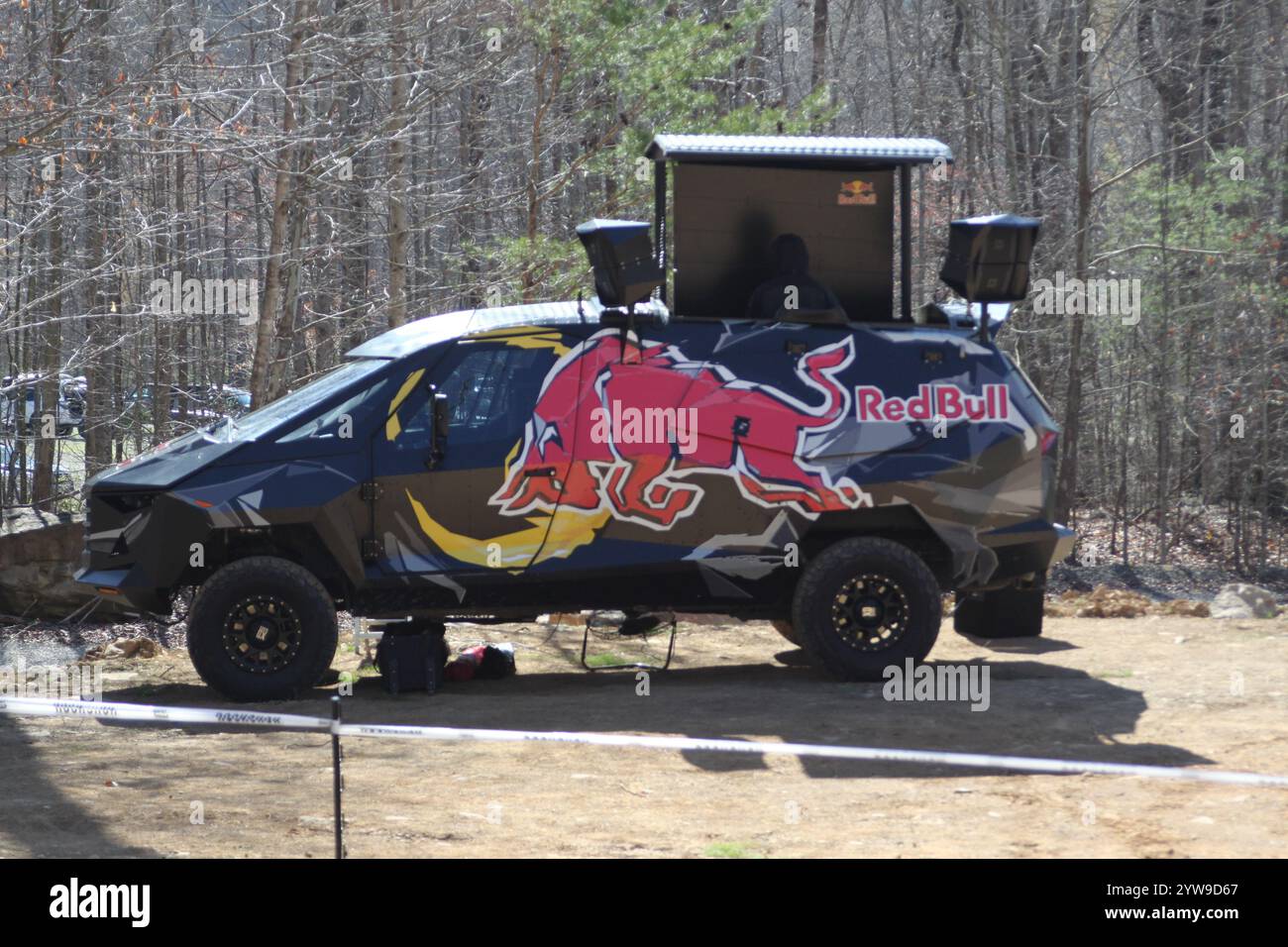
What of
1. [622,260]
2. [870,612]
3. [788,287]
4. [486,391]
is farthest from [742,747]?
[788,287]

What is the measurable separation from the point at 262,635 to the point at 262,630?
0.10ft

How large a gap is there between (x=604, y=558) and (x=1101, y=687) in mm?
3238

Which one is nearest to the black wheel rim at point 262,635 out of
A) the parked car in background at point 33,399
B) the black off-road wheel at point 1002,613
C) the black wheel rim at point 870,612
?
the black wheel rim at point 870,612

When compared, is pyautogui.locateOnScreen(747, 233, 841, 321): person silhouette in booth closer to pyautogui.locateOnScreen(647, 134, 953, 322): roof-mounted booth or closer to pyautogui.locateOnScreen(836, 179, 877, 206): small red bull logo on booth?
pyautogui.locateOnScreen(647, 134, 953, 322): roof-mounted booth

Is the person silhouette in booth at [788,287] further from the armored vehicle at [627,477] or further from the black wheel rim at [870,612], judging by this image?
the black wheel rim at [870,612]

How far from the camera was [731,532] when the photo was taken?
9156mm

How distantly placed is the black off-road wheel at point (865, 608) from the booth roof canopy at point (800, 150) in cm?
241

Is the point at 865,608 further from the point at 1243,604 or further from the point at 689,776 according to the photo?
the point at 1243,604

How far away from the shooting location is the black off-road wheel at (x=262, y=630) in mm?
8625

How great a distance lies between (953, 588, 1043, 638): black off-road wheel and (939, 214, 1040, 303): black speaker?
7.66ft

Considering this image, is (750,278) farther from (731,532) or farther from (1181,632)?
(1181,632)

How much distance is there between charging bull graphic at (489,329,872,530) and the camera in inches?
352

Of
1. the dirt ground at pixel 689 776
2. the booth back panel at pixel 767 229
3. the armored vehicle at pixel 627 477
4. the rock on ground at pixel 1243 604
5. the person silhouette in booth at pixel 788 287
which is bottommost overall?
the dirt ground at pixel 689 776

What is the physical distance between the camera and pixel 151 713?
795cm
